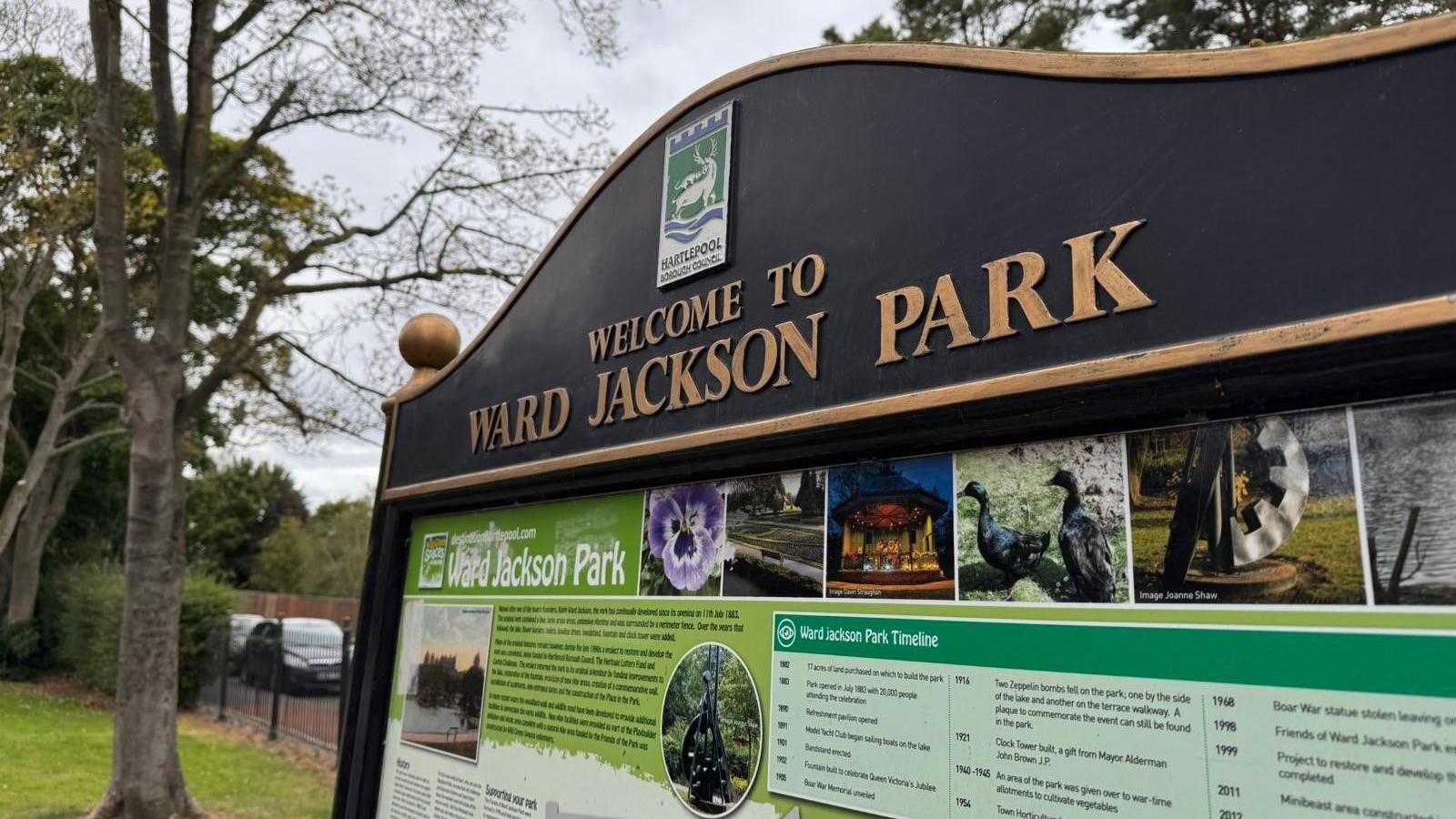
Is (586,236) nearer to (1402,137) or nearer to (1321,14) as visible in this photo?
(1402,137)

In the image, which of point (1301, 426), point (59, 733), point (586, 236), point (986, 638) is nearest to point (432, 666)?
point (586, 236)

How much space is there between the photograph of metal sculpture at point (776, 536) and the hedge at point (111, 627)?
15.0m

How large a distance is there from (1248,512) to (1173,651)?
0.77ft

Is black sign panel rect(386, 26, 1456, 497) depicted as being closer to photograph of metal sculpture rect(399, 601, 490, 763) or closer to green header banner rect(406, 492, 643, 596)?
green header banner rect(406, 492, 643, 596)

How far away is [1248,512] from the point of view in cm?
139

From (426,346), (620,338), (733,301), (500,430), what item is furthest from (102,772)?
(733,301)

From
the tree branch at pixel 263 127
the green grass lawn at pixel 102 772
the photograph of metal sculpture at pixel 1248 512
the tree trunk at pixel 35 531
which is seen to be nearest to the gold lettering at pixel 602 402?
the photograph of metal sculpture at pixel 1248 512

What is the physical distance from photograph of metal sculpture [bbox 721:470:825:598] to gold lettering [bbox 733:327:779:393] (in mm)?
218

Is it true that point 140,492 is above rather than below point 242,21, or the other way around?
below

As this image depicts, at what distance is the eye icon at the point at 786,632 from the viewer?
1997 millimetres

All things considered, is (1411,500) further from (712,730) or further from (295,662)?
(295,662)

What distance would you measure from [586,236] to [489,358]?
0.60m

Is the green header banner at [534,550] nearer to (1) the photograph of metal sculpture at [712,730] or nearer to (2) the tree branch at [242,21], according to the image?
(1) the photograph of metal sculpture at [712,730]

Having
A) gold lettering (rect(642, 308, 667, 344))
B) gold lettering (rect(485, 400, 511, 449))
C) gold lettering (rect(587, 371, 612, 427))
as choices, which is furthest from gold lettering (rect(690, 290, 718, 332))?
gold lettering (rect(485, 400, 511, 449))
